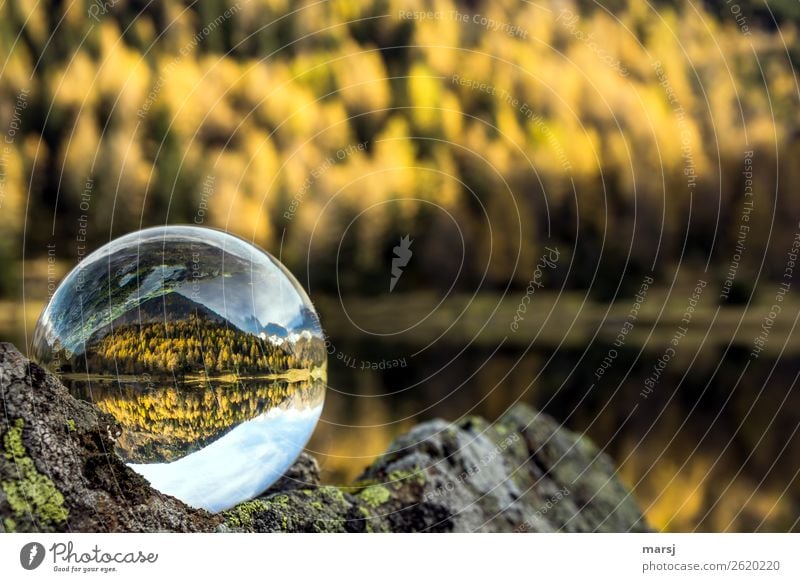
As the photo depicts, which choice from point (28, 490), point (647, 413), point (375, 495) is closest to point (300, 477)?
point (375, 495)

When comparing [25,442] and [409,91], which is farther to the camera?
[409,91]

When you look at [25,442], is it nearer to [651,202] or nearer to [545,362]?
[545,362]

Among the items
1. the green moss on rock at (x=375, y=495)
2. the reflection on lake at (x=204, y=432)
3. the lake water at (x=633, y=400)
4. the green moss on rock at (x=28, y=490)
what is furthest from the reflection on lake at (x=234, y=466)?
the lake water at (x=633, y=400)

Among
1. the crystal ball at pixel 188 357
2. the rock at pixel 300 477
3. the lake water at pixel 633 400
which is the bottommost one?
the lake water at pixel 633 400

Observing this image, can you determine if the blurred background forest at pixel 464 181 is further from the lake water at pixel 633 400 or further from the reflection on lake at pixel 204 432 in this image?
the reflection on lake at pixel 204 432

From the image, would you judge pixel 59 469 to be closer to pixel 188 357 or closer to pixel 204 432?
pixel 204 432

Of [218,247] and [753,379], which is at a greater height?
[218,247]

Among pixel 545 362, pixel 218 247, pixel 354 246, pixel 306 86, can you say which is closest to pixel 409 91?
pixel 306 86
